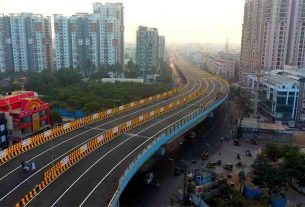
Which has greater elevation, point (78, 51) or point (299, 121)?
point (78, 51)

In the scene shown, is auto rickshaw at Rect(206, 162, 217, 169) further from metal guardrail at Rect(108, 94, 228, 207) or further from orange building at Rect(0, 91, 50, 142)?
orange building at Rect(0, 91, 50, 142)

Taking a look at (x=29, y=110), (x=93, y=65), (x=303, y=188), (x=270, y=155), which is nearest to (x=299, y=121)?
(x=270, y=155)

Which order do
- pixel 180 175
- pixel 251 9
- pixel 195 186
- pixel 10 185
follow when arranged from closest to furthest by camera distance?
pixel 10 185 < pixel 195 186 < pixel 180 175 < pixel 251 9

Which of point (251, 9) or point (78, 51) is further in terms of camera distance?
point (78, 51)

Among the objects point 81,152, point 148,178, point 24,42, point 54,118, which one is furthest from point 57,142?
point 24,42

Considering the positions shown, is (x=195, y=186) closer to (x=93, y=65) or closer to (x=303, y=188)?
(x=303, y=188)

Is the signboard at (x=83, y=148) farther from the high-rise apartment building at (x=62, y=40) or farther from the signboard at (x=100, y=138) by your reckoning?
the high-rise apartment building at (x=62, y=40)

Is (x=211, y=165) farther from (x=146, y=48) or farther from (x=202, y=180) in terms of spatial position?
(x=146, y=48)

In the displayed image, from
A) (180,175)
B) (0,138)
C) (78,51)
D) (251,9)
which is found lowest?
(180,175)
